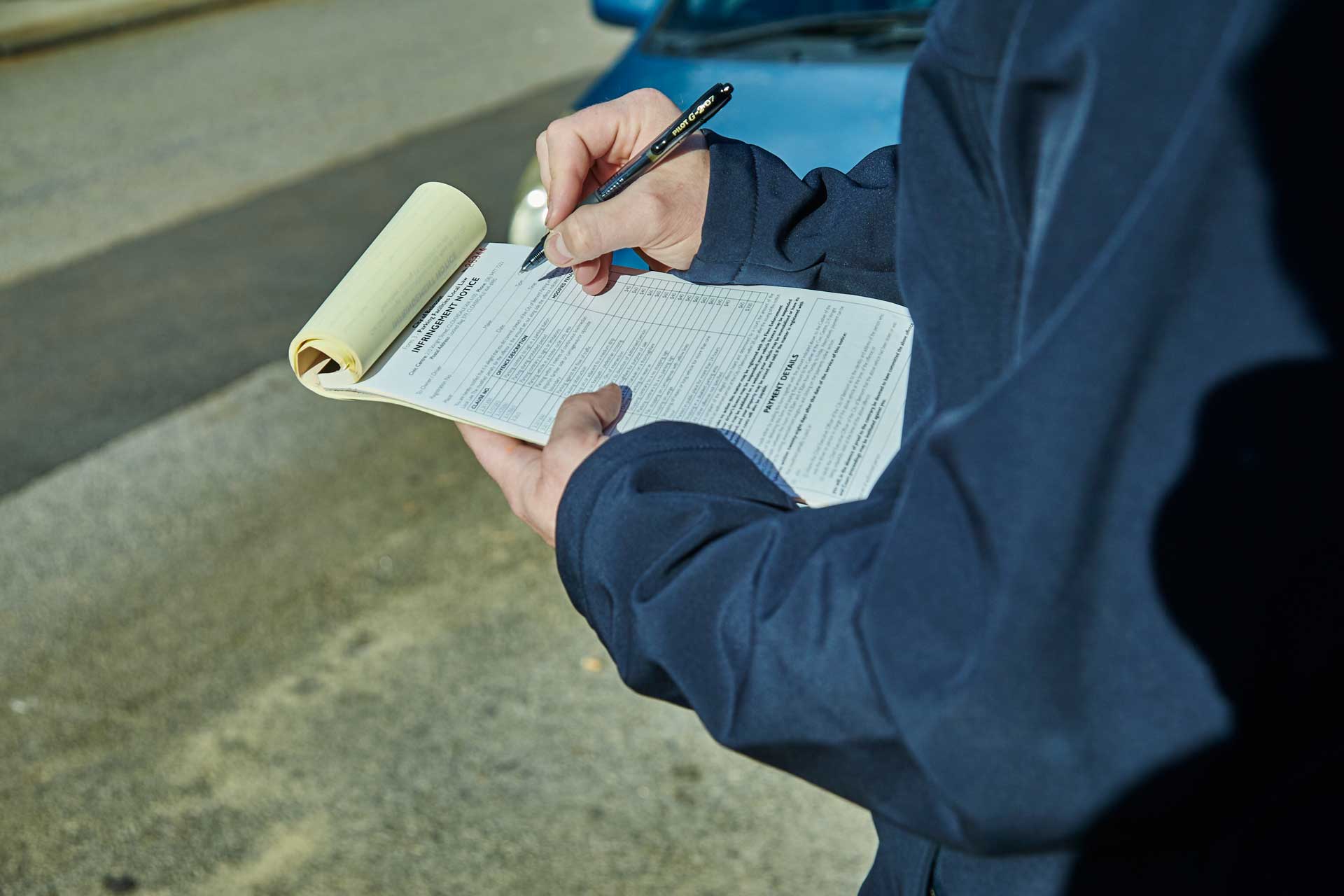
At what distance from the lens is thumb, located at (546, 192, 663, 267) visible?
138 cm

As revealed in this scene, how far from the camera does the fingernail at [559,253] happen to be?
4.58 ft

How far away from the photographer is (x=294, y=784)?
2.50m

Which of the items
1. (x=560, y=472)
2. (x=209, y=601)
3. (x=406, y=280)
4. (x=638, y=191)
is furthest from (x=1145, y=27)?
(x=209, y=601)

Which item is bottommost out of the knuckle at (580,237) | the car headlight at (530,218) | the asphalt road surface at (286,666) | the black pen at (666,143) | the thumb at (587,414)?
the asphalt road surface at (286,666)

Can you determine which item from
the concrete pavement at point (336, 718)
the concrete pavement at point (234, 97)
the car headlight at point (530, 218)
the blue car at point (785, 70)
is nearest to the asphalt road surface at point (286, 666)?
the concrete pavement at point (336, 718)

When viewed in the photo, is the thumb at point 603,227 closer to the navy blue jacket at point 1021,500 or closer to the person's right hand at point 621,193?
the person's right hand at point 621,193

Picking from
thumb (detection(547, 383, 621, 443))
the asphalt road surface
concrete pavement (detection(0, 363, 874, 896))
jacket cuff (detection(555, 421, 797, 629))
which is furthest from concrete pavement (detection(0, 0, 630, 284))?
jacket cuff (detection(555, 421, 797, 629))

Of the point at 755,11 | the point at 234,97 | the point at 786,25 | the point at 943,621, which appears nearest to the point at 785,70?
the point at 786,25

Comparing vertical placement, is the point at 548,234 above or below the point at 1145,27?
below

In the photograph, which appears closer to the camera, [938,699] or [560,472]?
[938,699]

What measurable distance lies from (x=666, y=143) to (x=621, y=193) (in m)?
0.08

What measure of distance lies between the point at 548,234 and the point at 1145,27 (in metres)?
0.89

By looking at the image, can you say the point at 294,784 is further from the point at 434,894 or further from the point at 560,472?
the point at 560,472

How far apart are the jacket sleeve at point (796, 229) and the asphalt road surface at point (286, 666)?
4.39 ft
